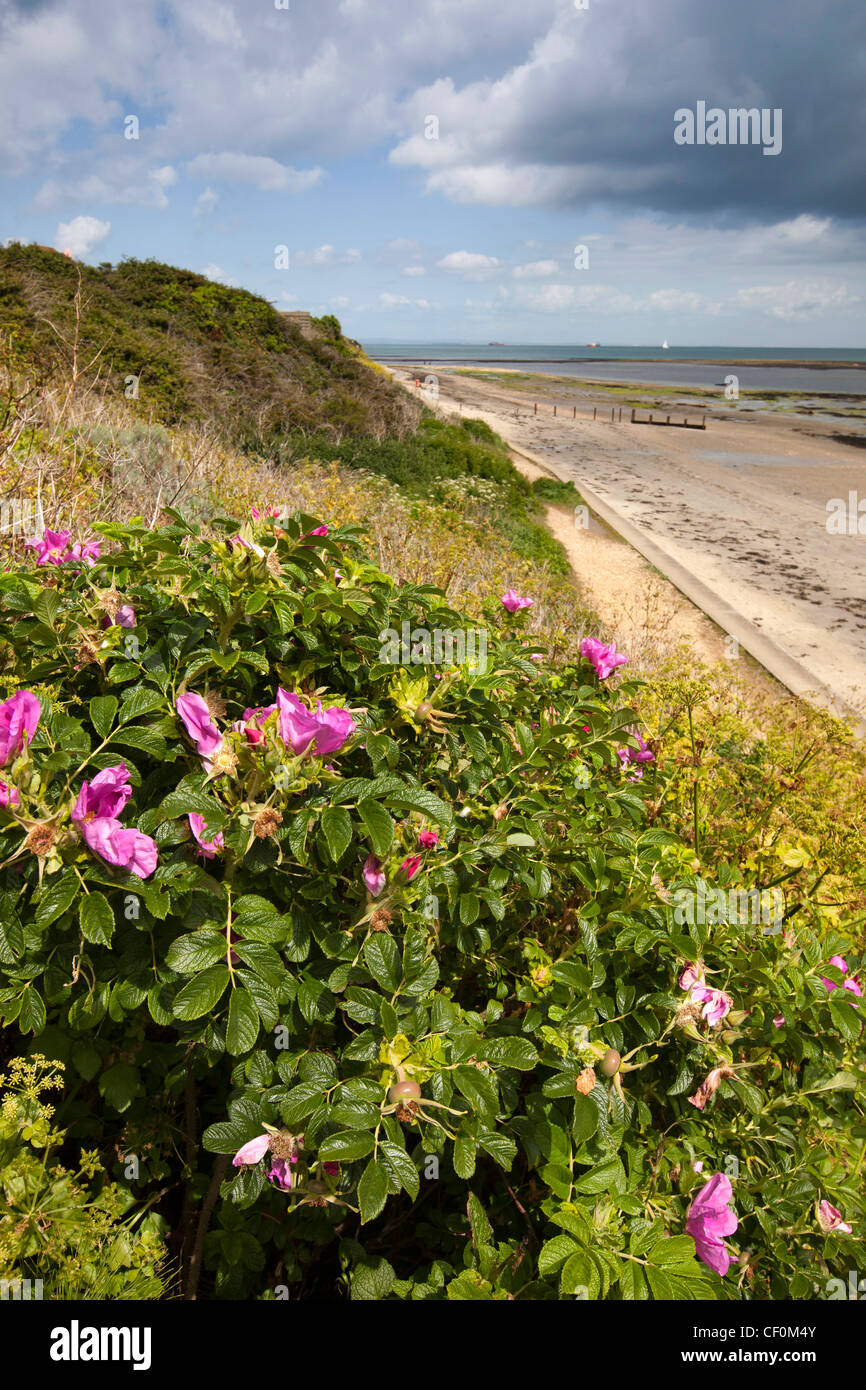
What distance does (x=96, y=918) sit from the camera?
3.57ft

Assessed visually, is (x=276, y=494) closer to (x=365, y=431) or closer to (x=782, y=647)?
(x=782, y=647)

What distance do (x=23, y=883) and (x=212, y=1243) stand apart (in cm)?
85

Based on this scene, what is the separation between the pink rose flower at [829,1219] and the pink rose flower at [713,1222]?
0.27 m

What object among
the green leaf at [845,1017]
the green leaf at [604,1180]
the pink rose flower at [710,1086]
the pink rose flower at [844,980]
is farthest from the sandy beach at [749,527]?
the green leaf at [604,1180]

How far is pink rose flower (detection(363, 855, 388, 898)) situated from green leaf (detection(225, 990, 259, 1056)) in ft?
0.86

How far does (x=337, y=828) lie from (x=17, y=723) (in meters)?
Result: 0.52

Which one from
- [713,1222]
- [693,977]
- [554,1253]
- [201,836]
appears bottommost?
[713,1222]

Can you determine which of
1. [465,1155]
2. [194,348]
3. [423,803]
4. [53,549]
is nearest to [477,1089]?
[465,1155]

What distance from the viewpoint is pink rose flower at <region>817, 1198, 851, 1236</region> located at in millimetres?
1414

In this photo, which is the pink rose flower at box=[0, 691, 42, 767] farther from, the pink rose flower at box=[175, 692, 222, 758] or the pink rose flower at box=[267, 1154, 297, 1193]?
the pink rose flower at box=[267, 1154, 297, 1193]

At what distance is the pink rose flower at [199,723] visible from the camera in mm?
1212

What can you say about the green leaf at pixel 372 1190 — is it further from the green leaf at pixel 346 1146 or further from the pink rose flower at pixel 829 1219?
the pink rose flower at pixel 829 1219

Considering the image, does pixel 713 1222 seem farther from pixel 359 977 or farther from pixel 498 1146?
pixel 359 977
